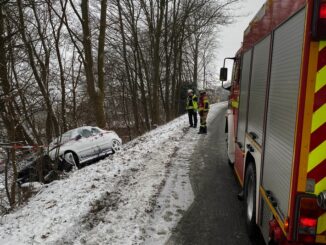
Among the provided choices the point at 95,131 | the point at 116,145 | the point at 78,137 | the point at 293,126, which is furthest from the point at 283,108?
the point at 116,145

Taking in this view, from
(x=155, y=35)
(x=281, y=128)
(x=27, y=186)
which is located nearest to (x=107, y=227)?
(x=281, y=128)

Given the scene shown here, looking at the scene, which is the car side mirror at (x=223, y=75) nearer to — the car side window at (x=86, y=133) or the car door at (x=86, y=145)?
the car door at (x=86, y=145)

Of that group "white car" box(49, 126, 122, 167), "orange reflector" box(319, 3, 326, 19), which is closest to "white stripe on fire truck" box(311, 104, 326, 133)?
"orange reflector" box(319, 3, 326, 19)

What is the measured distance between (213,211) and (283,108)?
9.73 ft

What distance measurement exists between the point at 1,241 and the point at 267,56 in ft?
13.6

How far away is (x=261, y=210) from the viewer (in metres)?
3.71

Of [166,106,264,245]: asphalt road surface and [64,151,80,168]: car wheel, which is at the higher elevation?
[166,106,264,245]: asphalt road surface

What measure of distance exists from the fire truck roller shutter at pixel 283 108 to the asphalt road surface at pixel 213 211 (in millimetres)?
1386

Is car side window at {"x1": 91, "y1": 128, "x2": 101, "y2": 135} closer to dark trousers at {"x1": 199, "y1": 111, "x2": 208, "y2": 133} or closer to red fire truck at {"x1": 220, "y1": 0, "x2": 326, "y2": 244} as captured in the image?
dark trousers at {"x1": 199, "y1": 111, "x2": 208, "y2": 133}

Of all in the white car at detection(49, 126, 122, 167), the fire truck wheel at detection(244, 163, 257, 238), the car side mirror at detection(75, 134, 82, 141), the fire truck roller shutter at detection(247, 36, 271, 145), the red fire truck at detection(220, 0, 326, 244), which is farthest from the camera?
the car side mirror at detection(75, 134, 82, 141)

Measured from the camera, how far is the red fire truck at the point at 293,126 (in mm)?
2373

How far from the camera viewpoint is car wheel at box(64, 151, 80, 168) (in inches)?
459

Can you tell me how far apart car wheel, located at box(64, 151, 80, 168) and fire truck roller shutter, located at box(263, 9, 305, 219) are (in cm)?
935

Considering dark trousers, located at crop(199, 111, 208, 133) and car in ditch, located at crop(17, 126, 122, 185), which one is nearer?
car in ditch, located at crop(17, 126, 122, 185)
